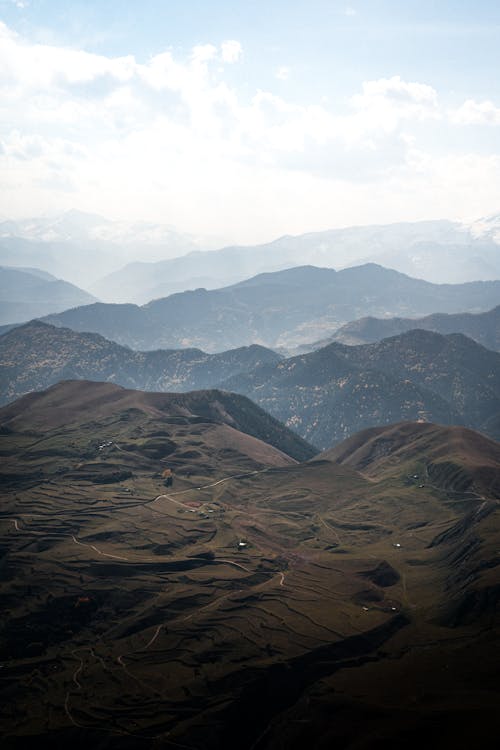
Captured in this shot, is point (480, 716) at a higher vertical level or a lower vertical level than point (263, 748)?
higher

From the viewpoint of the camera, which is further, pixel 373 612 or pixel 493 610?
pixel 373 612

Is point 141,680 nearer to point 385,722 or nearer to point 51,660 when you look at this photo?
point 51,660

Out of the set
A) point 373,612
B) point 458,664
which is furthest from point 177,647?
point 458,664

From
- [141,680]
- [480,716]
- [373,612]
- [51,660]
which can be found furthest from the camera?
[373,612]

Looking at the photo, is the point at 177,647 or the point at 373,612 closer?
the point at 177,647

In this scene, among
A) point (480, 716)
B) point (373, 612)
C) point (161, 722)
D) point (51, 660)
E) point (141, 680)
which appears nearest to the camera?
point (480, 716)

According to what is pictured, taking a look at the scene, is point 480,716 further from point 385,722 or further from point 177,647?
point 177,647

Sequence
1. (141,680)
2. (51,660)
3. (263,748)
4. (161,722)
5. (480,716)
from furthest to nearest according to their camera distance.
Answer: (51,660), (141,680), (161,722), (263,748), (480,716)

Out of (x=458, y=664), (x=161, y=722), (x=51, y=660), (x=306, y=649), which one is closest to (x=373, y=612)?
(x=306, y=649)

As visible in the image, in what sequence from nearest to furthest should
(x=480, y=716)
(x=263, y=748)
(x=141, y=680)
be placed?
1. (x=480, y=716)
2. (x=263, y=748)
3. (x=141, y=680)
